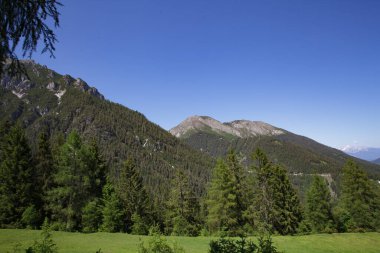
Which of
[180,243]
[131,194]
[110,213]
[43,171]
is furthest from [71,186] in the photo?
[180,243]

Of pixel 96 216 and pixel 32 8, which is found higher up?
pixel 32 8

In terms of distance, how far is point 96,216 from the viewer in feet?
117

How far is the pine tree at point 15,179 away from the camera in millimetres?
32844

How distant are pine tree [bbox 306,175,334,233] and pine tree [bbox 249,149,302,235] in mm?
3055

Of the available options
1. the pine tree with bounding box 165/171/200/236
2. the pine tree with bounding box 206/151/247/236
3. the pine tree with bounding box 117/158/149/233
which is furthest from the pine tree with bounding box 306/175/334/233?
the pine tree with bounding box 117/158/149/233

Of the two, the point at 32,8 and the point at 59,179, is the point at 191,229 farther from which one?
the point at 32,8

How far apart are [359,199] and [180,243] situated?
37.5 metres

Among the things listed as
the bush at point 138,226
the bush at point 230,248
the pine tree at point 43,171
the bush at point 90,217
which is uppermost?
the pine tree at point 43,171

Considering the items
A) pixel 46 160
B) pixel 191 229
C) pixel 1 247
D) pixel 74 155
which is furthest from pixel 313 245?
pixel 46 160

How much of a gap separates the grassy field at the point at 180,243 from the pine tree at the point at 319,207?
14746 millimetres

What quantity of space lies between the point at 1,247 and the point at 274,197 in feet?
120

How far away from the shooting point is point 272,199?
42938 mm

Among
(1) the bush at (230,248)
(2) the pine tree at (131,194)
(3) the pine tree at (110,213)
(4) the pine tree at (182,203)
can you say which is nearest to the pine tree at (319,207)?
(4) the pine tree at (182,203)

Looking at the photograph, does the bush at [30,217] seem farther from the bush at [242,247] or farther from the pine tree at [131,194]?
the bush at [242,247]
